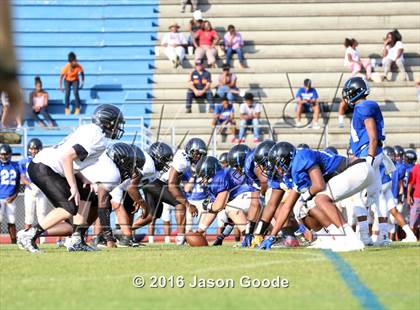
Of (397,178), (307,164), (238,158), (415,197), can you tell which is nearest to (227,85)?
(397,178)

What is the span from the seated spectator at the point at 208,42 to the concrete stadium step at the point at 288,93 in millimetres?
964

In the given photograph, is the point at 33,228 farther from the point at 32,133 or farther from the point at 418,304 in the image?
the point at 32,133

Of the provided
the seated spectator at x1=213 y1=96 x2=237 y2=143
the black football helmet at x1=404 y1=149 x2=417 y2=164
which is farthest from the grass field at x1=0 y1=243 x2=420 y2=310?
the seated spectator at x1=213 y1=96 x2=237 y2=143

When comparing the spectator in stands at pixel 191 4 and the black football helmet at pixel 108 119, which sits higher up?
the spectator in stands at pixel 191 4

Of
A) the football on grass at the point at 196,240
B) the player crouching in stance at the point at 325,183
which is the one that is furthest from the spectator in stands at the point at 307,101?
the player crouching in stance at the point at 325,183

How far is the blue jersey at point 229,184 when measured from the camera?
12.1m

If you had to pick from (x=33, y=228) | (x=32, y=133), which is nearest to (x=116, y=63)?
(x=32, y=133)

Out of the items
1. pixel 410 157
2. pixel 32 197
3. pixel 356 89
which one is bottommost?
pixel 32 197

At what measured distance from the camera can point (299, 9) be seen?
23.9m

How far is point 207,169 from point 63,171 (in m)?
3.17

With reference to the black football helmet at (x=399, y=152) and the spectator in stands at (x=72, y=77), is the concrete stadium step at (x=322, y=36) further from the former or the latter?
the black football helmet at (x=399, y=152)

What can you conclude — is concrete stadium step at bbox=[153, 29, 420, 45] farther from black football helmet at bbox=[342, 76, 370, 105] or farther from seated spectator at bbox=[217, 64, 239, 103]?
black football helmet at bbox=[342, 76, 370, 105]

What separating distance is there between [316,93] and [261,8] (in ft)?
14.7

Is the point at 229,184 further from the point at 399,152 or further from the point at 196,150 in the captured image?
the point at 399,152
